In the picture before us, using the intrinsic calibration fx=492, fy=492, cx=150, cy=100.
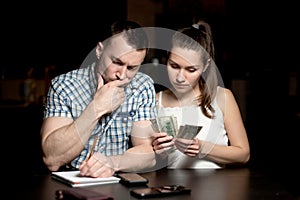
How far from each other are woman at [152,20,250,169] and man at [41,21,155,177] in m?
0.11

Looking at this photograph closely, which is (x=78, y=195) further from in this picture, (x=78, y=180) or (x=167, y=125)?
(x=167, y=125)

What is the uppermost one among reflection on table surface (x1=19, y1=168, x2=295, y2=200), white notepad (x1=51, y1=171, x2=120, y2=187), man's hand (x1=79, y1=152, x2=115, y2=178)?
man's hand (x1=79, y1=152, x2=115, y2=178)

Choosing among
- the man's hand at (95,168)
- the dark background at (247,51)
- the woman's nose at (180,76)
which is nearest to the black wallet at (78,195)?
the man's hand at (95,168)

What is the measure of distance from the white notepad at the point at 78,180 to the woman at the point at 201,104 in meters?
0.33

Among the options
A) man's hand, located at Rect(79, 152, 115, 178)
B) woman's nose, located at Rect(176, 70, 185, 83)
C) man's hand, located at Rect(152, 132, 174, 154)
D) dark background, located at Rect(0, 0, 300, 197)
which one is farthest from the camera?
dark background, located at Rect(0, 0, 300, 197)

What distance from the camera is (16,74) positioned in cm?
466

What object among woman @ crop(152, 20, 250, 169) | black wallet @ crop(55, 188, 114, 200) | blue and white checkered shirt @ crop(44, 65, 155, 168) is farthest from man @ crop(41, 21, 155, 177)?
black wallet @ crop(55, 188, 114, 200)

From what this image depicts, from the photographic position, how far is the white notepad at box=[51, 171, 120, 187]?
5.26ft

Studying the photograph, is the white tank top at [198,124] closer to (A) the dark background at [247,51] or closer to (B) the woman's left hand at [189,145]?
(B) the woman's left hand at [189,145]

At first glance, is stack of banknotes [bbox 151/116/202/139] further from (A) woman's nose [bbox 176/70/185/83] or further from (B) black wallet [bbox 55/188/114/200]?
(B) black wallet [bbox 55/188/114/200]

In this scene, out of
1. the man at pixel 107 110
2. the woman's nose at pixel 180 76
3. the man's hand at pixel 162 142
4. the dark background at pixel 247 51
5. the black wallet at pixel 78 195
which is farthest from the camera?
the dark background at pixel 247 51

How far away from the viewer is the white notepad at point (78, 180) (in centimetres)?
160

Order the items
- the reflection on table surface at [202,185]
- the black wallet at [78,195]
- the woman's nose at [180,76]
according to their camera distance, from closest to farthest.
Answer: the black wallet at [78,195] < the reflection on table surface at [202,185] < the woman's nose at [180,76]

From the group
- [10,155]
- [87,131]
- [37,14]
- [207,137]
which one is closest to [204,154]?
[207,137]
